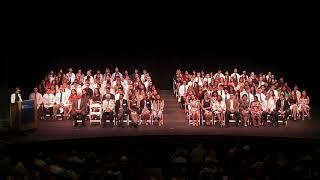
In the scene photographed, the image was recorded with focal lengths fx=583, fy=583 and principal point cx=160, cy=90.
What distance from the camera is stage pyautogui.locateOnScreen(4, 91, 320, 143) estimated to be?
40.8ft

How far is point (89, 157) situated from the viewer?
8977mm

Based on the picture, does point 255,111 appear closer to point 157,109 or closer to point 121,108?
point 157,109

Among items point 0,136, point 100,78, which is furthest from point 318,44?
point 0,136

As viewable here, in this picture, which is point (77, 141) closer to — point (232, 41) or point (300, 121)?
point (300, 121)

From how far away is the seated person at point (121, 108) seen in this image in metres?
14.1

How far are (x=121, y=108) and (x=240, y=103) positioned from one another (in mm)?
2923

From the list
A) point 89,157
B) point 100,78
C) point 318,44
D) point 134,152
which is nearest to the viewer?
point 89,157

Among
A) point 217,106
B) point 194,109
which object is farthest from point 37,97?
point 217,106

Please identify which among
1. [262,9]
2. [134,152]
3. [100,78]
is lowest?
[134,152]

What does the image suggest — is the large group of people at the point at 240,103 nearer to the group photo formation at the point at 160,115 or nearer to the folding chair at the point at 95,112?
the group photo formation at the point at 160,115

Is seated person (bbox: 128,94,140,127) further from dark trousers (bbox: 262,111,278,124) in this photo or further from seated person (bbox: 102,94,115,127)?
dark trousers (bbox: 262,111,278,124)

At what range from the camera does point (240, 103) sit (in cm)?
1433

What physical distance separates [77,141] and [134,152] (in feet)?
6.99

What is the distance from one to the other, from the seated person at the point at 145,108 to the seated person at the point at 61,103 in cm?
204
